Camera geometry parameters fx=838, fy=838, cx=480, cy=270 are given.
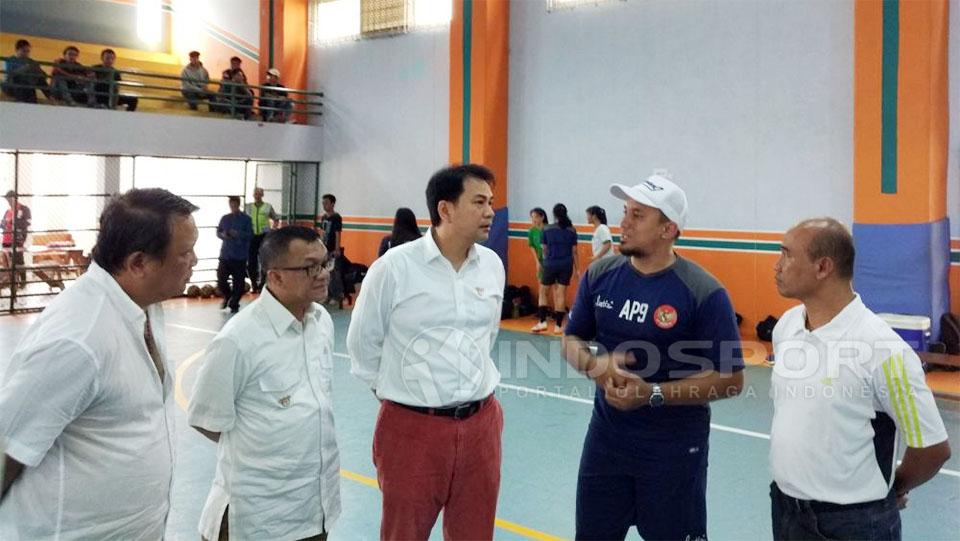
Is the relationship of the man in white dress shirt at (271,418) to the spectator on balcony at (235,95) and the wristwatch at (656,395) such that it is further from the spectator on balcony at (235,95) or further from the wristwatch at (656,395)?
the spectator on balcony at (235,95)

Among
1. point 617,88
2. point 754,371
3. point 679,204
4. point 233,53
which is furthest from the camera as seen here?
point 233,53

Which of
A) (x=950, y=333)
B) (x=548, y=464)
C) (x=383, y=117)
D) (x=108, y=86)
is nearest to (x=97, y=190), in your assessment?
(x=108, y=86)

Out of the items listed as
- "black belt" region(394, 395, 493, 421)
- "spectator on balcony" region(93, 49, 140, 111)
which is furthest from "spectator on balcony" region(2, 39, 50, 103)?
"black belt" region(394, 395, 493, 421)

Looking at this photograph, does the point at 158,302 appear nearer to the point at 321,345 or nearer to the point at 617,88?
the point at 321,345

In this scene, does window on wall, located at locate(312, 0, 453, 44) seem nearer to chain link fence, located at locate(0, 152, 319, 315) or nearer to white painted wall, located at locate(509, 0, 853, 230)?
white painted wall, located at locate(509, 0, 853, 230)

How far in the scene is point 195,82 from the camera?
16250mm

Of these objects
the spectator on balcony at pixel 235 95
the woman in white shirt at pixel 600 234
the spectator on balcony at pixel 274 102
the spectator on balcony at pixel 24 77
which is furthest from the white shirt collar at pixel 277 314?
the spectator on balcony at pixel 274 102

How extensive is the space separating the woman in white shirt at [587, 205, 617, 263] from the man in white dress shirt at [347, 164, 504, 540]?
813cm

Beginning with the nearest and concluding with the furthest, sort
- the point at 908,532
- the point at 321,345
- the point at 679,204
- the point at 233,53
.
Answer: the point at 321,345 → the point at 679,204 → the point at 908,532 → the point at 233,53

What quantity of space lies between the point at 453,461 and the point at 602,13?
10.9m

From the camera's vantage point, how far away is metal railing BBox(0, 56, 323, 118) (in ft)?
45.5

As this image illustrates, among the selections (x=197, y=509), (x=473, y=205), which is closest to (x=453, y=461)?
(x=473, y=205)

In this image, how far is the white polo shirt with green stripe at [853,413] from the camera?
2.59m

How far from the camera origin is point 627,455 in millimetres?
3242
